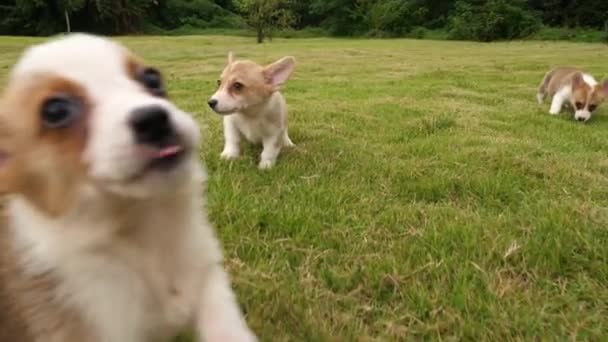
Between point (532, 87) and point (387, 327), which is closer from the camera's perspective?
point (387, 327)

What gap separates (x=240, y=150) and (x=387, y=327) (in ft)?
9.63

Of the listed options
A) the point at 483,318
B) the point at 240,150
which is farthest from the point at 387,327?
the point at 240,150

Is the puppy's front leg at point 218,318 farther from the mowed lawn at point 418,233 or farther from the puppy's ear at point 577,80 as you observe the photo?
the puppy's ear at point 577,80

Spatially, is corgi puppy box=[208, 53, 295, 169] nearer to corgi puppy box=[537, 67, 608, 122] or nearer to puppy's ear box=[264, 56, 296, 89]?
puppy's ear box=[264, 56, 296, 89]

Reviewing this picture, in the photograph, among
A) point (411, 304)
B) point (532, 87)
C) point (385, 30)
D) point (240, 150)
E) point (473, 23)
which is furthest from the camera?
point (385, 30)

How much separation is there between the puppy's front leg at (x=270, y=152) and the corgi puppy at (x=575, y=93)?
468cm

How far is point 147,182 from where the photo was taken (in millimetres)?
1511

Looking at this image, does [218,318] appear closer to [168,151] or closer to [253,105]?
[168,151]

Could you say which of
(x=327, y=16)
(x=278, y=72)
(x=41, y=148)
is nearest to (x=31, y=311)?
(x=41, y=148)

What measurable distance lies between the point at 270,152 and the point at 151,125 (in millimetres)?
2934

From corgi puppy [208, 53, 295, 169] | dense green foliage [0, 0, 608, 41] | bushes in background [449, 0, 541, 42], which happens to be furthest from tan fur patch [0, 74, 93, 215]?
bushes in background [449, 0, 541, 42]

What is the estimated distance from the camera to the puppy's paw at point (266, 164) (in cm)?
419

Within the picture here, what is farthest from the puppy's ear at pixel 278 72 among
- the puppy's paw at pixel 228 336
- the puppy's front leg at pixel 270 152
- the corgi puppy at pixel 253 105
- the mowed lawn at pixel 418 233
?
the puppy's paw at pixel 228 336

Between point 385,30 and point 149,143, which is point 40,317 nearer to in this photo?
point 149,143
